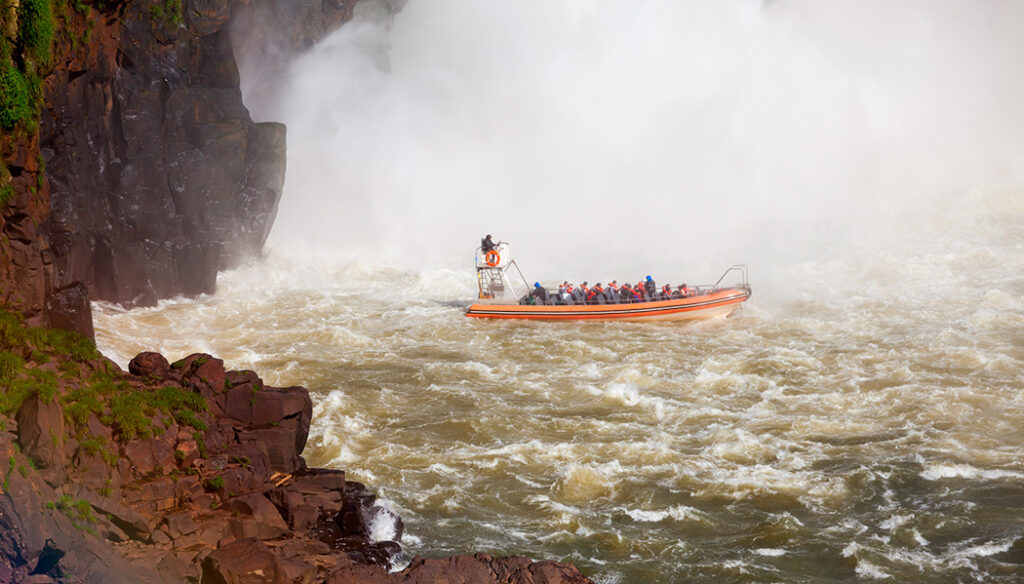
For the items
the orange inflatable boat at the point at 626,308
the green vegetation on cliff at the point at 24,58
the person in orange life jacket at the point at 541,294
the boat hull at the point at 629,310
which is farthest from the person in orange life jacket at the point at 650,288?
the green vegetation on cliff at the point at 24,58

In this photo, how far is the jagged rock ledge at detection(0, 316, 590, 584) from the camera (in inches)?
321

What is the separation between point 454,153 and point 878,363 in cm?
2641

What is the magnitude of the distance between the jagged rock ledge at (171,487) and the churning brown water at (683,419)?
5.74 ft

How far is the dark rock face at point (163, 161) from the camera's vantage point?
21.5 metres

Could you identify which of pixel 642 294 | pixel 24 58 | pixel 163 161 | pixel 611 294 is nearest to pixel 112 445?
pixel 24 58

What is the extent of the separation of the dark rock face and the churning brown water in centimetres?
133

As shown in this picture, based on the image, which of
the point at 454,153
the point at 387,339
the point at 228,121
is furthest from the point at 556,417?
the point at 454,153

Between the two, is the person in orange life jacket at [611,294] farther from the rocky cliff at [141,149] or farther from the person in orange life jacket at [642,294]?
the rocky cliff at [141,149]

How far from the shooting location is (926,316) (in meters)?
23.8

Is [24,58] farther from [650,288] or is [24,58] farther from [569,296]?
[650,288]

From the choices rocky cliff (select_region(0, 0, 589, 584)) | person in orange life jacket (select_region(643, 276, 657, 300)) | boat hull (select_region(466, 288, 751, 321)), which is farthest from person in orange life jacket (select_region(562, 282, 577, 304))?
A: rocky cliff (select_region(0, 0, 589, 584))

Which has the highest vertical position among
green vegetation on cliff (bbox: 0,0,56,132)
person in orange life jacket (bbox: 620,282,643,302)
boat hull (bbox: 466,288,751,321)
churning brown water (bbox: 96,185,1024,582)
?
green vegetation on cliff (bbox: 0,0,56,132)

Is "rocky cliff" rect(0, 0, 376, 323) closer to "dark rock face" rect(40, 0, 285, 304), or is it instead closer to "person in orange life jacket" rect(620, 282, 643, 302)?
"dark rock face" rect(40, 0, 285, 304)

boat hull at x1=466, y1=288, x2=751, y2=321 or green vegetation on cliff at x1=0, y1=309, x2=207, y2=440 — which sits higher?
boat hull at x1=466, y1=288, x2=751, y2=321
